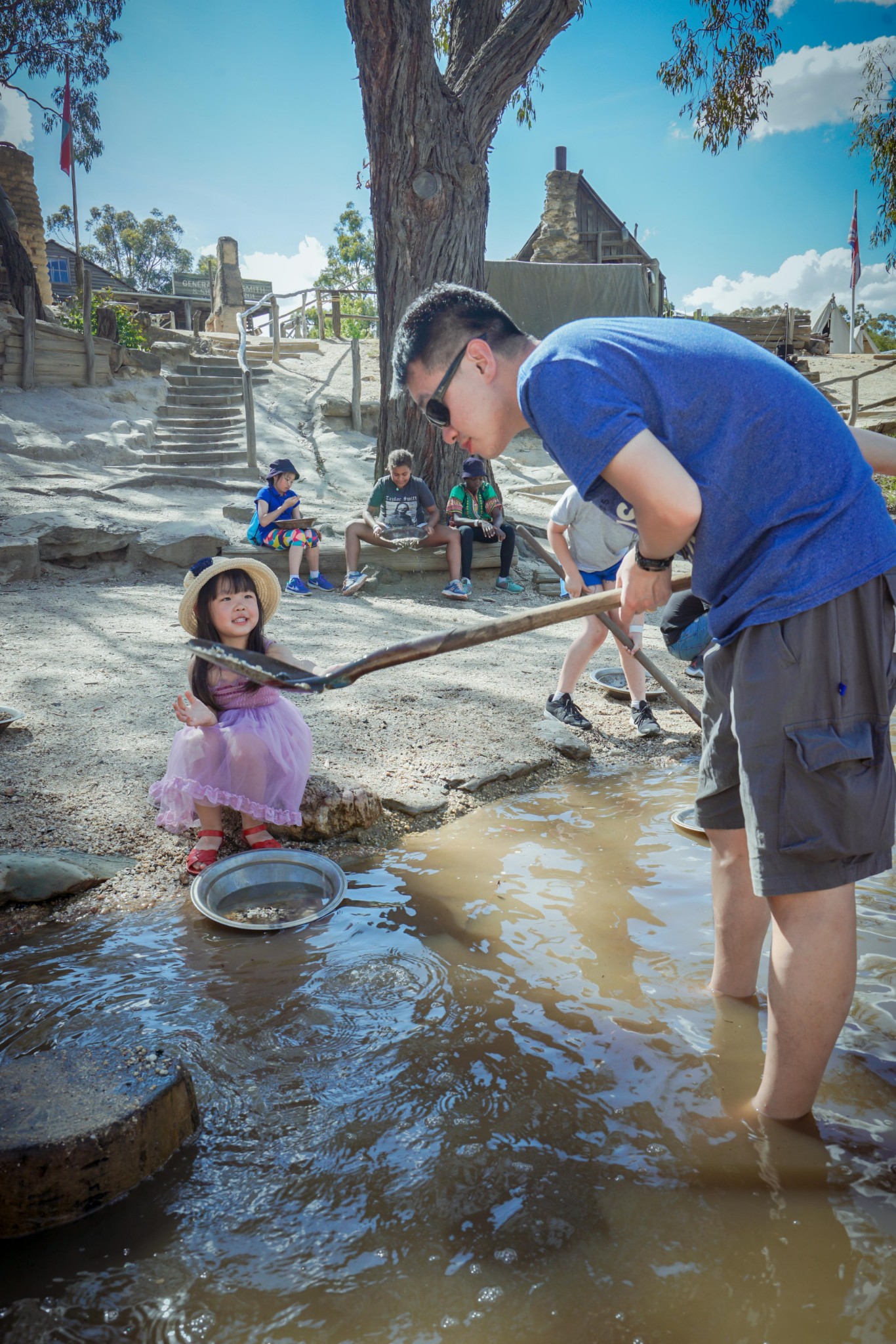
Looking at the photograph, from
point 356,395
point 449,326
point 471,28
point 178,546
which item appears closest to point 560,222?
point 356,395

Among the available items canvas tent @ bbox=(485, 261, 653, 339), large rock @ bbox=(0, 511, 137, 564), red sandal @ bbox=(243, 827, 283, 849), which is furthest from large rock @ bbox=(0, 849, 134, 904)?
canvas tent @ bbox=(485, 261, 653, 339)

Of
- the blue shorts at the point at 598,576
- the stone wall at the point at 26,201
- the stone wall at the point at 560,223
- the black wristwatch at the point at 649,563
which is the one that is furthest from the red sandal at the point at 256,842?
the stone wall at the point at 560,223

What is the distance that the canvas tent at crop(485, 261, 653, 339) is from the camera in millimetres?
17125

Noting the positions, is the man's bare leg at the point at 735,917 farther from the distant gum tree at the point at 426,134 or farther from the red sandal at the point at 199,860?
the distant gum tree at the point at 426,134

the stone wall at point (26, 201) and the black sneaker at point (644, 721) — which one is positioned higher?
the stone wall at point (26, 201)

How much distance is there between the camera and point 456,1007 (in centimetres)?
227

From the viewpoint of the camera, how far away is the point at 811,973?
1608 mm

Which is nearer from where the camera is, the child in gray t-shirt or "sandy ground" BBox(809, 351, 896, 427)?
the child in gray t-shirt

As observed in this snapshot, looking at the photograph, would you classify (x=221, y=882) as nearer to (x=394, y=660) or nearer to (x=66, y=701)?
(x=394, y=660)

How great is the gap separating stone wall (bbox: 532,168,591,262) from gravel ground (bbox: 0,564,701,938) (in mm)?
18190

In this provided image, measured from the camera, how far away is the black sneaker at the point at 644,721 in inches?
178

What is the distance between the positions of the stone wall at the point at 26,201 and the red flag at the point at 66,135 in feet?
12.6

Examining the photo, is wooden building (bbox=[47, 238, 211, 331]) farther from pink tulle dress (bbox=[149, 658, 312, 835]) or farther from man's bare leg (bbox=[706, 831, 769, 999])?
man's bare leg (bbox=[706, 831, 769, 999])

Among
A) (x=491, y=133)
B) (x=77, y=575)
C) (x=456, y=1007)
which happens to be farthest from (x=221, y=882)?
(x=491, y=133)
